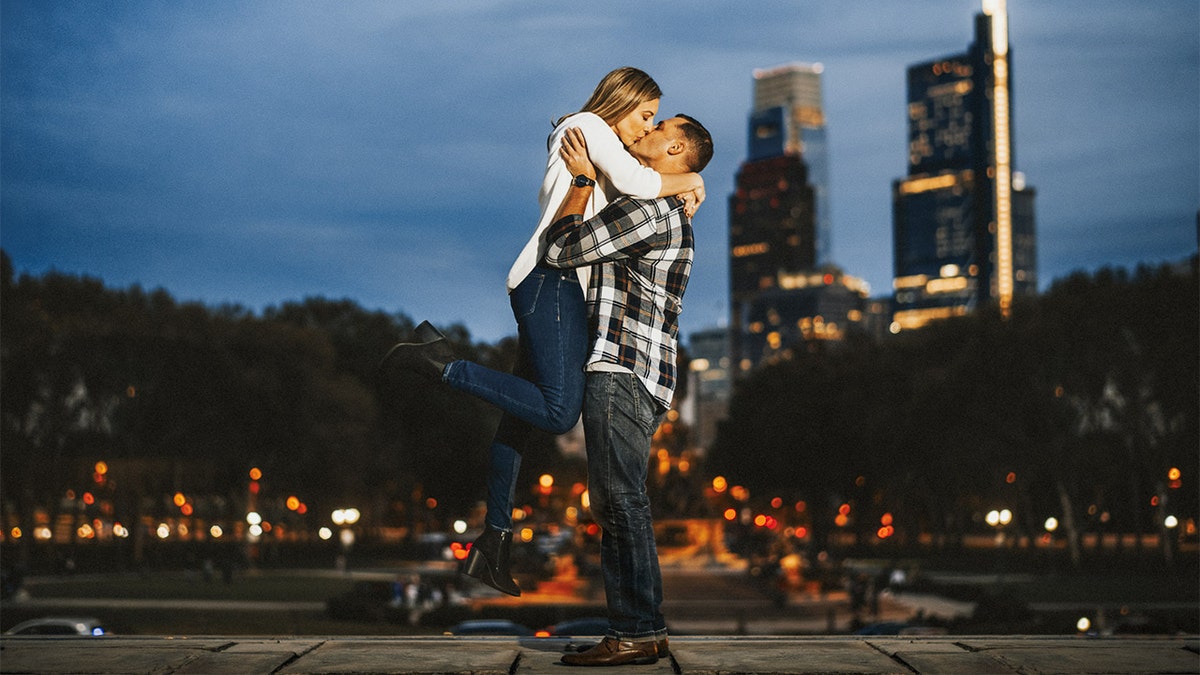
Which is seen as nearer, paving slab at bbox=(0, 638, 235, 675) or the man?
paving slab at bbox=(0, 638, 235, 675)

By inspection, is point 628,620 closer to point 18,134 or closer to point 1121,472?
point 1121,472

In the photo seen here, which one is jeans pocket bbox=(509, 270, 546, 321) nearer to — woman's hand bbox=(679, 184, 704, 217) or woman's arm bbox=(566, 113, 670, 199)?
Result: woman's arm bbox=(566, 113, 670, 199)

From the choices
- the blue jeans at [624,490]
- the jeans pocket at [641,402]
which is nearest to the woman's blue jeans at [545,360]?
the blue jeans at [624,490]

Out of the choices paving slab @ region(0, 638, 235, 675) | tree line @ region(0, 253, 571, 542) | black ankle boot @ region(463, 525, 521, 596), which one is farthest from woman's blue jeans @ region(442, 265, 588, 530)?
tree line @ region(0, 253, 571, 542)

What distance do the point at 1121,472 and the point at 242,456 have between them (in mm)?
35010

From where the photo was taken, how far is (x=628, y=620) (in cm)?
552

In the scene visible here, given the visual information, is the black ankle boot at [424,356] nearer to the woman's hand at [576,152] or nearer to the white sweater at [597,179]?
the white sweater at [597,179]

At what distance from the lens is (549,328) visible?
5602 millimetres

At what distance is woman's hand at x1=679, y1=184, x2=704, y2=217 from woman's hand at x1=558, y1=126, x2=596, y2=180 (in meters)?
0.43

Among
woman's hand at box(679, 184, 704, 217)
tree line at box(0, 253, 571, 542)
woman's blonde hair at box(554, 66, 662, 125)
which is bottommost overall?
woman's hand at box(679, 184, 704, 217)

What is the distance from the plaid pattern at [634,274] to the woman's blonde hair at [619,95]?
47 centimetres

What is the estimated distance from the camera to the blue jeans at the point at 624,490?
5.51 m

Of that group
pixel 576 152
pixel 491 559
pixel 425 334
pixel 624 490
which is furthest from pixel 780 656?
pixel 576 152

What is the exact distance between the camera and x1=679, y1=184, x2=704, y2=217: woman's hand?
18.9 feet
